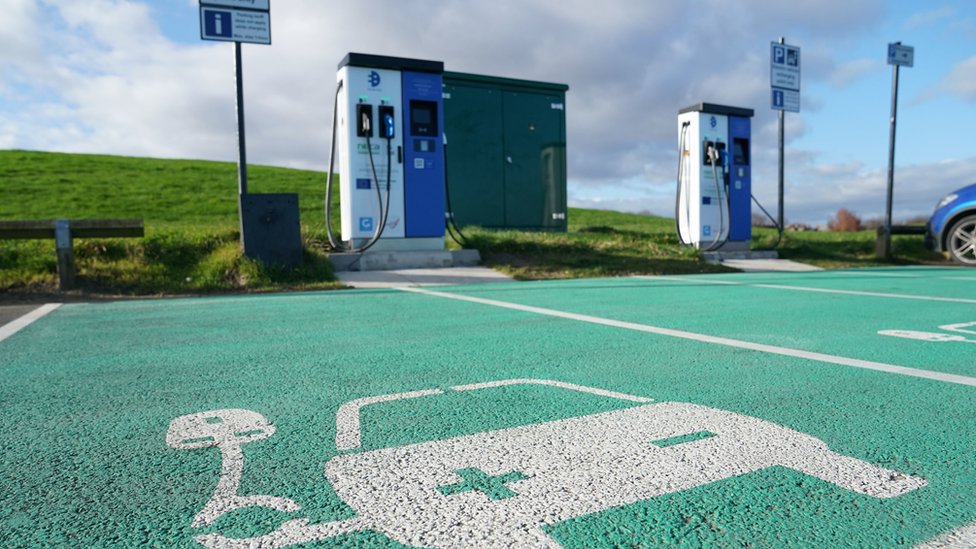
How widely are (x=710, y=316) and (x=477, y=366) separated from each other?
2718 millimetres

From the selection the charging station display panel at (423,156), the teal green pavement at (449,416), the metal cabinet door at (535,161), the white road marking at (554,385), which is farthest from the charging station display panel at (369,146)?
the white road marking at (554,385)

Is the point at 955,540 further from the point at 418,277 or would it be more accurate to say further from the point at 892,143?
the point at 892,143

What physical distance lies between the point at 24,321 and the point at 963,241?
1469cm

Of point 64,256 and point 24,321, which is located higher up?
point 64,256

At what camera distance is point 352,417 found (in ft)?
8.29

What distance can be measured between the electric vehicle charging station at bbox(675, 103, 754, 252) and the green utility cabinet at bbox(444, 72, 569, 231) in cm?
295

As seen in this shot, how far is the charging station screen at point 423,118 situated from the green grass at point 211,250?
2044 mm

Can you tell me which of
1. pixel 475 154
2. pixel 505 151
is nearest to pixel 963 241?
pixel 505 151

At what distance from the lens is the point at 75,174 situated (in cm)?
2461

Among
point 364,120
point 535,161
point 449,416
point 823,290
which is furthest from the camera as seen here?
point 535,161

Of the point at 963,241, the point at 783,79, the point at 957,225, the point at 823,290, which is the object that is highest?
the point at 783,79

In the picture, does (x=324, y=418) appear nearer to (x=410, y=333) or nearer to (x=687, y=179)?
(x=410, y=333)

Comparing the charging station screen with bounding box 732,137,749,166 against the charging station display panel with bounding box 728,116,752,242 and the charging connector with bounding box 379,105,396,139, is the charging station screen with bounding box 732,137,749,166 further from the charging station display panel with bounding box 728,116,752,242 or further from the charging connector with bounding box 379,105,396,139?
the charging connector with bounding box 379,105,396,139

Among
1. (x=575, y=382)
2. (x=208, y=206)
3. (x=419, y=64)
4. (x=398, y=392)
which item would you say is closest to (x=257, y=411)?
(x=398, y=392)
